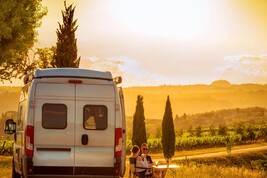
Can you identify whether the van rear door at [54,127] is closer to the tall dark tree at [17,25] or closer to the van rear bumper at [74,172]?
the van rear bumper at [74,172]

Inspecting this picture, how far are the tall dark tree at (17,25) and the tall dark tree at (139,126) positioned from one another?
21.2 meters

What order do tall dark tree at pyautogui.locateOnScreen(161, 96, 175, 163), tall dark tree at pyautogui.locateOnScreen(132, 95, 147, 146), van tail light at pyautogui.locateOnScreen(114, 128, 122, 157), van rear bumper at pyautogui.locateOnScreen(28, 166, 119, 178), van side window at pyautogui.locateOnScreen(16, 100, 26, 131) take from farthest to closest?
1. tall dark tree at pyautogui.locateOnScreen(161, 96, 175, 163)
2. tall dark tree at pyautogui.locateOnScreen(132, 95, 147, 146)
3. van side window at pyautogui.locateOnScreen(16, 100, 26, 131)
4. van tail light at pyautogui.locateOnScreen(114, 128, 122, 157)
5. van rear bumper at pyautogui.locateOnScreen(28, 166, 119, 178)

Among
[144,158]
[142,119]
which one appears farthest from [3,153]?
[144,158]

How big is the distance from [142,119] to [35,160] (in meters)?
41.0

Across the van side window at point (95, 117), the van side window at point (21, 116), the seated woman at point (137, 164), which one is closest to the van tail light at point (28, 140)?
the van side window at point (21, 116)

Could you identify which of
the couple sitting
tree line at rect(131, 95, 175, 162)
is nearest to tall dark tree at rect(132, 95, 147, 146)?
tree line at rect(131, 95, 175, 162)

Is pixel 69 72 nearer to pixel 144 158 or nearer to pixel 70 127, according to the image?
pixel 70 127

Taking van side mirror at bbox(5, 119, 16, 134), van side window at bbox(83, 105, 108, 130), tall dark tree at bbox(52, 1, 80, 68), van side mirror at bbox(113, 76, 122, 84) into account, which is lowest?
van side mirror at bbox(5, 119, 16, 134)

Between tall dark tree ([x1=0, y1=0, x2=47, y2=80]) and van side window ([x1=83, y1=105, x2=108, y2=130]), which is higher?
tall dark tree ([x1=0, y1=0, x2=47, y2=80])

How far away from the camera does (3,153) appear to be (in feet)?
170

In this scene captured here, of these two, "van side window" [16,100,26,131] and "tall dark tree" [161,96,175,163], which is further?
"tall dark tree" [161,96,175,163]

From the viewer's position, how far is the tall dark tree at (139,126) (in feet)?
174

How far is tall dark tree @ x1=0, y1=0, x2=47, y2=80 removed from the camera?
29250 millimetres

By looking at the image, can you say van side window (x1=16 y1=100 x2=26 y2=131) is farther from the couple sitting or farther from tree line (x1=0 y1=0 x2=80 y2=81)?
tree line (x1=0 y1=0 x2=80 y2=81)
